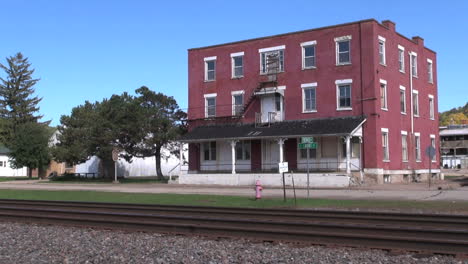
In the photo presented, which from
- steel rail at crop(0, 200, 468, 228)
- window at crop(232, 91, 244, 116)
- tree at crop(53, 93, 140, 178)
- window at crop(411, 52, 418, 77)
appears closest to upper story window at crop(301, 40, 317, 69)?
window at crop(232, 91, 244, 116)

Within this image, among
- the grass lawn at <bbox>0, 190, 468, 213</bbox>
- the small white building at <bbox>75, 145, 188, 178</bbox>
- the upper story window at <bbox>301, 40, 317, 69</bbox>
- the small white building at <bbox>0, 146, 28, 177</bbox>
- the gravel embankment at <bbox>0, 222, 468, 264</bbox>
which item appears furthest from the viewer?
the small white building at <bbox>0, 146, 28, 177</bbox>

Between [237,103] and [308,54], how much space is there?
6900 mm

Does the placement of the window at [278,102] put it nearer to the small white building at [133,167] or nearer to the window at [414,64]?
the window at [414,64]

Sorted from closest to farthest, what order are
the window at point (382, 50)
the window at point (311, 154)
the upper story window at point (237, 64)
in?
1. the window at point (382, 50)
2. the window at point (311, 154)
3. the upper story window at point (237, 64)

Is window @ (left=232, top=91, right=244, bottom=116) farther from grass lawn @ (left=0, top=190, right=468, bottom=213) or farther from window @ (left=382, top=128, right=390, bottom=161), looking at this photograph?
grass lawn @ (left=0, top=190, right=468, bottom=213)

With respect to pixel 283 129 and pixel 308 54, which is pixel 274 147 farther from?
pixel 308 54

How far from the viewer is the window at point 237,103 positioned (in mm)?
40969

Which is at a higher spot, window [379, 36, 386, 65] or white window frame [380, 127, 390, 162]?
window [379, 36, 386, 65]

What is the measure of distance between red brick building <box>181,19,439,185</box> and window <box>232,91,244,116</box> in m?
0.08

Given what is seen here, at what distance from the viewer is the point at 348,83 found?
3631cm

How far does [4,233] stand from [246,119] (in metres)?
27.8

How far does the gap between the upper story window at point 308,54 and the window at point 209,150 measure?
9363 mm

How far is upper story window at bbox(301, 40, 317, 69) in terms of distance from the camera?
38.0 metres

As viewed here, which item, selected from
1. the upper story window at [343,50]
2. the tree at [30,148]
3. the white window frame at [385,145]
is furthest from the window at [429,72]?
the tree at [30,148]
